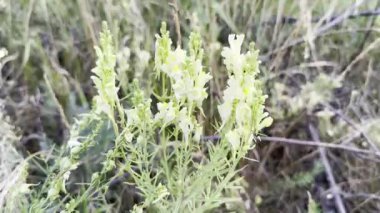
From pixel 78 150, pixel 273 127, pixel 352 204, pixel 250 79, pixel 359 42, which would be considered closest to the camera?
pixel 250 79

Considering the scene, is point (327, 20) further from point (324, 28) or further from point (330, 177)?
point (330, 177)

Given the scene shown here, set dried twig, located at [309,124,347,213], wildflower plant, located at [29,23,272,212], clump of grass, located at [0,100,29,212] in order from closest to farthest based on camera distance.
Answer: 1. wildflower plant, located at [29,23,272,212]
2. clump of grass, located at [0,100,29,212]
3. dried twig, located at [309,124,347,213]

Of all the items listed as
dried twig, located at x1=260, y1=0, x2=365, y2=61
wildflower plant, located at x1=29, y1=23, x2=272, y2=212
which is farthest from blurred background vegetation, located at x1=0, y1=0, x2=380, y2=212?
wildflower plant, located at x1=29, y1=23, x2=272, y2=212

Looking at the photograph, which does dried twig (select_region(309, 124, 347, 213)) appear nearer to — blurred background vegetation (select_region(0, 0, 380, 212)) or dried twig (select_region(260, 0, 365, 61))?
blurred background vegetation (select_region(0, 0, 380, 212))

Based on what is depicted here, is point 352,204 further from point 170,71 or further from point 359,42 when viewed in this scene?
point 170,71

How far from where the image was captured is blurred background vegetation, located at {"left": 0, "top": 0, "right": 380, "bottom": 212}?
4.61ft

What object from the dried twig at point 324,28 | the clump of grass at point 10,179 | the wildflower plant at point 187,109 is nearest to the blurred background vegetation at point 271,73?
the dried twig at point 324,28

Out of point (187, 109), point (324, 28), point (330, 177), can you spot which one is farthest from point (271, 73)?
point (187, 109)

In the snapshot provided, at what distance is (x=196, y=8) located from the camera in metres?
1.58

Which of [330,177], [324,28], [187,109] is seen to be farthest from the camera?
[324,28]

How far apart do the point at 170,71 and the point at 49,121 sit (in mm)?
686

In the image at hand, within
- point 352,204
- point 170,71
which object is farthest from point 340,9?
point 170,71

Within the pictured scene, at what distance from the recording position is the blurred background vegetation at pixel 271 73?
1.41 meters

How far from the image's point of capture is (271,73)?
1.53 meters
